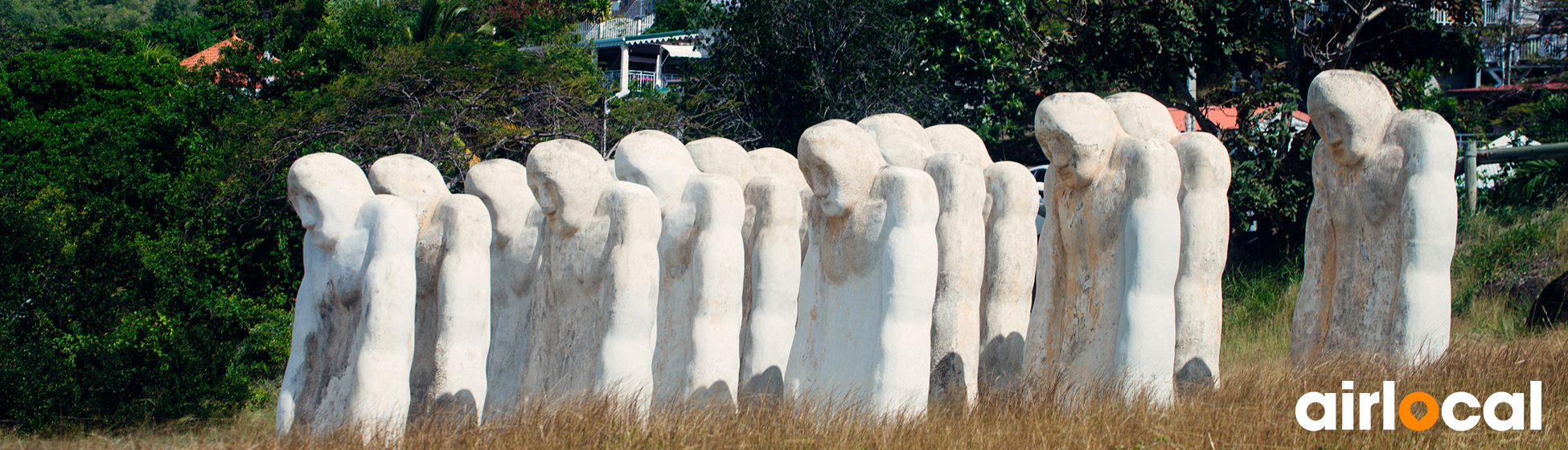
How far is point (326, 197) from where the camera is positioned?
561cm

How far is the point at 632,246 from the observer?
18.5 ft

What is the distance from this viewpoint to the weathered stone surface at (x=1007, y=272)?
6.00 metres

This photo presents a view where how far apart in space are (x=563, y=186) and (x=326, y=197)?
3.49ft

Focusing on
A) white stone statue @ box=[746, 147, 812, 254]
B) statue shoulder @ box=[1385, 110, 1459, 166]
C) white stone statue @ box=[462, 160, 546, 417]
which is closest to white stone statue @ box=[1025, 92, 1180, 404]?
statue shoulder @ box=[1385, 110, 1459, 166]

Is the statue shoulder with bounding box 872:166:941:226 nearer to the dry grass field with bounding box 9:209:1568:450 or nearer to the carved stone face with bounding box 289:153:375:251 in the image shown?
the dry grass field with bounding box 9:209:1568:450

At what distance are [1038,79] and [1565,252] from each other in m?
4.81

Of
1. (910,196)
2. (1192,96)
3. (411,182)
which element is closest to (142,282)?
(411,182)

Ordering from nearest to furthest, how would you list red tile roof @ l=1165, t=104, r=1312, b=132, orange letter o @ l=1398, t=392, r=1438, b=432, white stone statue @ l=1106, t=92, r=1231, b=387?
1. orange letter o @ l=1398, t=392, r=1438, b=432
2. white stone statue @ l=1106, t=92, r=1231, b=387
3. red tile roof @ l=1165, t=104, r=1312, b=132

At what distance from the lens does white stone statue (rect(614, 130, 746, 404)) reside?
5.66 metres

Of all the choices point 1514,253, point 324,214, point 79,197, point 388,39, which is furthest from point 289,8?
point 1514,253

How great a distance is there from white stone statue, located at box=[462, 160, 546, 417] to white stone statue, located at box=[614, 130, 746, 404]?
76 cm

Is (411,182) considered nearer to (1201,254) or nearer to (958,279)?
(958,279)

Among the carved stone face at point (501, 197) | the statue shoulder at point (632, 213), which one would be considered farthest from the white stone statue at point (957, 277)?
the carved stone face at point (501, 197)

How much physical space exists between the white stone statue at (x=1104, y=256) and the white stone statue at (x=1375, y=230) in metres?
1.14
